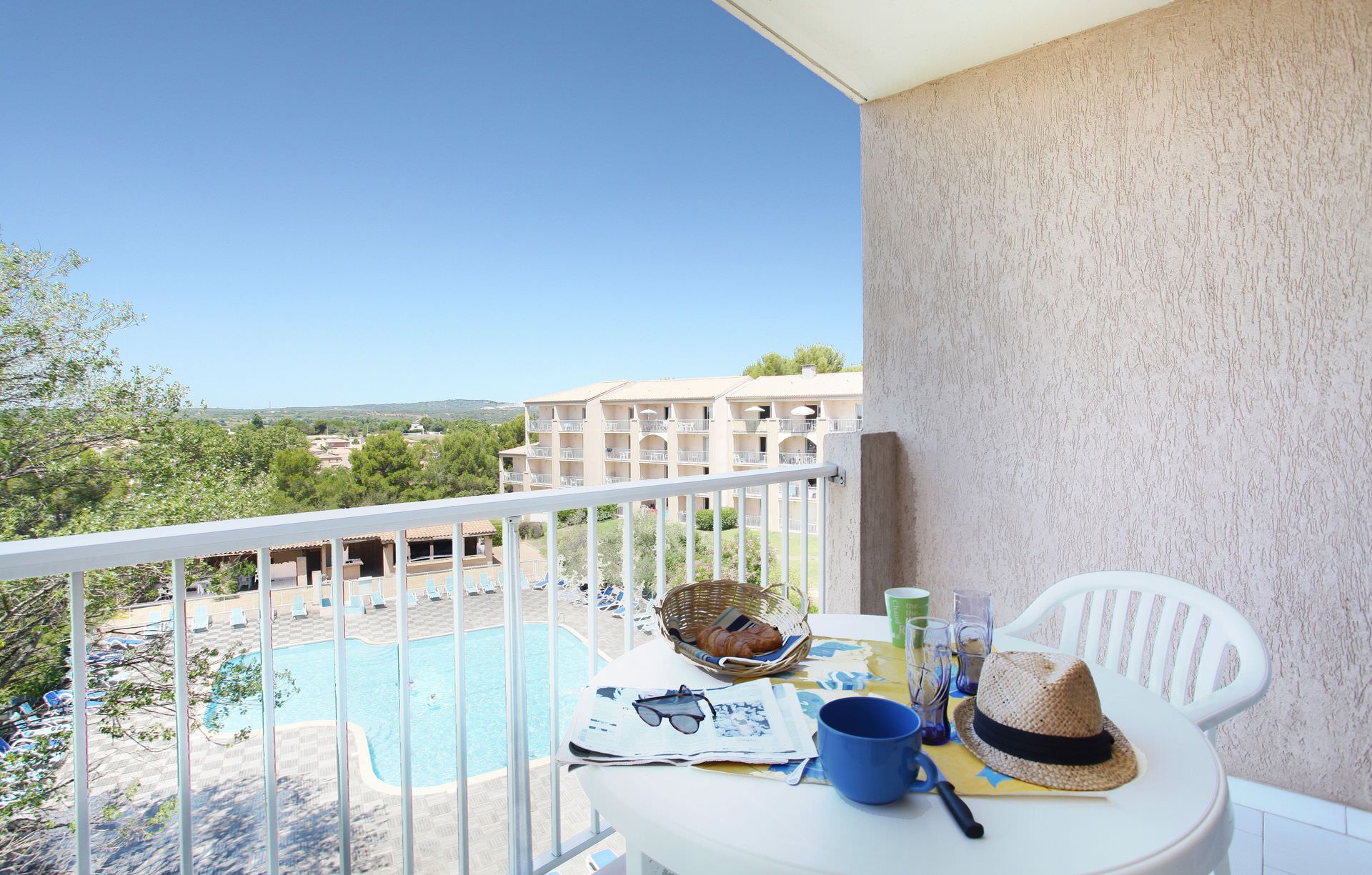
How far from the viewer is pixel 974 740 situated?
79cm

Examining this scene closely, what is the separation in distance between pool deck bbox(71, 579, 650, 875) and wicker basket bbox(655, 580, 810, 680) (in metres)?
2.25

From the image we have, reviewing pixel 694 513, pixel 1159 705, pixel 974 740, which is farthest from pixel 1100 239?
pixel 974 740

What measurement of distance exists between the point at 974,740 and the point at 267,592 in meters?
1.20

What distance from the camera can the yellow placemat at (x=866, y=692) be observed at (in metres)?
0.71

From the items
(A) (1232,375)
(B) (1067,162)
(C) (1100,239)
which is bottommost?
(A) (1232,375)

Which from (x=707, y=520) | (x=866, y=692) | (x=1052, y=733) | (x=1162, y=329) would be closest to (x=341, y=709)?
(x=866, y=692)

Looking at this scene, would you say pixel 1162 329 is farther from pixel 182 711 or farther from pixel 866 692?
pixel 182 711

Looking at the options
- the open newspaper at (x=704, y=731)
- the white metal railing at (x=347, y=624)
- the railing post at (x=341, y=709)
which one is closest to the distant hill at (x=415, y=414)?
the white metal railing at (x=347, y=624)

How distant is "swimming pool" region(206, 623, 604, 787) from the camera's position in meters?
3.62

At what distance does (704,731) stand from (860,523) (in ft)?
5.94

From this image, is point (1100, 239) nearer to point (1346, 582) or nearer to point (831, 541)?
point (1346, 582)

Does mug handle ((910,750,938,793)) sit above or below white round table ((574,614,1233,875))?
above

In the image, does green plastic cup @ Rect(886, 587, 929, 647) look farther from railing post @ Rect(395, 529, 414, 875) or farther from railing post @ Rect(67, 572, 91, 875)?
railing post @ Rect(67, 572, 91, 875)

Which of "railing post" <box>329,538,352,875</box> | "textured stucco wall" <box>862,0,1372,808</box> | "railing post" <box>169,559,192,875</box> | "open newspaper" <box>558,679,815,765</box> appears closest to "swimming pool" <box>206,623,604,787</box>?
"railing post" <box>329,538,352,875</box>
